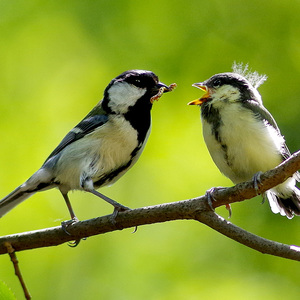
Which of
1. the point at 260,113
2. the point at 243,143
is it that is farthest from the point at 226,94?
the point at 243,143

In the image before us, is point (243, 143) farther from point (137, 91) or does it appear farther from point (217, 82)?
point (137, 91)

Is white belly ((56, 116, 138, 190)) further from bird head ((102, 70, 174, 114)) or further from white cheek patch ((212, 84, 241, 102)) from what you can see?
white cheek patch ((212, 84, 241, 102))

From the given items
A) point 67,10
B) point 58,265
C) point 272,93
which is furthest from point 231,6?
point 58,265

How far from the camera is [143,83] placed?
4.13 m

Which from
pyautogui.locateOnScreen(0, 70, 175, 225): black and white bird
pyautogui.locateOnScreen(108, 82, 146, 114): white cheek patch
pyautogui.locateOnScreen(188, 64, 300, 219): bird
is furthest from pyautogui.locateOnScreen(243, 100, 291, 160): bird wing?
pyautogui.locateOnScreen(108, 82, 146, 114): white cheek patch

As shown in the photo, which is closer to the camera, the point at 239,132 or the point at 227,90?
the point at 239,132

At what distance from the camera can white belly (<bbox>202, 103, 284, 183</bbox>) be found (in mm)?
3570

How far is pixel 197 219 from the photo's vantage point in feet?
10.3

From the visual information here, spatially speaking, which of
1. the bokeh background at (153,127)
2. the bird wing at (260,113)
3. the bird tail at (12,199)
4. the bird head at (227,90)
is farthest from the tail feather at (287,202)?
the bird tail at (12,199)

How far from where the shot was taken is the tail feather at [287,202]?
3.94 metres

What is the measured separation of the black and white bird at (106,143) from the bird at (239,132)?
41 centimetres

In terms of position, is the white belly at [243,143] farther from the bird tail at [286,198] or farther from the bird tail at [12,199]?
the bird tail at [12,199]

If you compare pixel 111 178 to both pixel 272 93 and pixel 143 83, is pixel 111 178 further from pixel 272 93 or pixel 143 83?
pixel 272 93

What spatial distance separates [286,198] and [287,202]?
0.13ft
